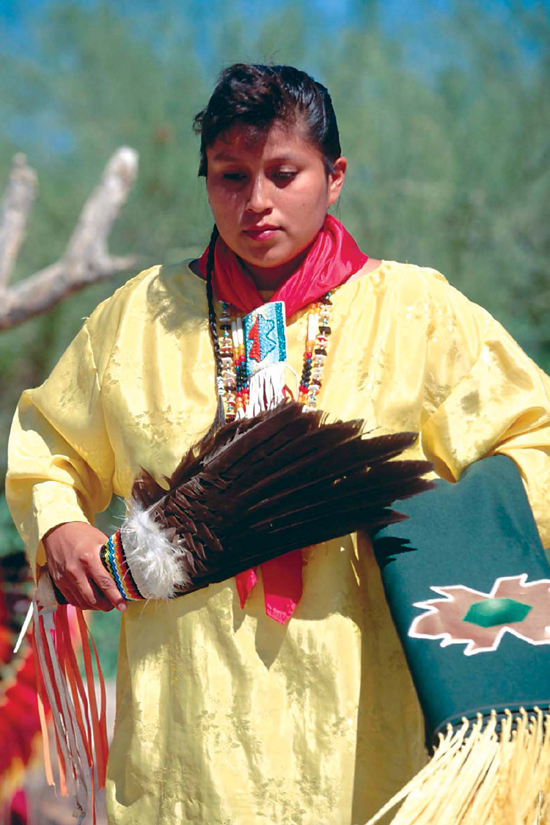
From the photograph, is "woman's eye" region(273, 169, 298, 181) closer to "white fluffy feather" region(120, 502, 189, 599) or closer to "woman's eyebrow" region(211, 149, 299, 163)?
"woman's eyebrow" region(211, 149, 299, 163)

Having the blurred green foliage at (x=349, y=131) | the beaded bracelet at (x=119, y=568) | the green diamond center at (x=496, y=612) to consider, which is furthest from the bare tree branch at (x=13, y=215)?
the green diamond center at (x=496, y=612)

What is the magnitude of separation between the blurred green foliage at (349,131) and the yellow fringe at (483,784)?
4.96m

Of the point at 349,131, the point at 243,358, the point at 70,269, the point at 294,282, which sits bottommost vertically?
the point at 243,358

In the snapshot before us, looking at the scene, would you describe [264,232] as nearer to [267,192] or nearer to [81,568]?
[267,192]

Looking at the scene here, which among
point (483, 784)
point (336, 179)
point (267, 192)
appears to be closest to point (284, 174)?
point (267, 192)

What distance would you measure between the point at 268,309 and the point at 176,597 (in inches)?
22.7

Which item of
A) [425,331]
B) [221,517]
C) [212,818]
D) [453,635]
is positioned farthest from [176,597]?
[425,331]

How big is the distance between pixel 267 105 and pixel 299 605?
36.7 inches

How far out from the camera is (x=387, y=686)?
201cm

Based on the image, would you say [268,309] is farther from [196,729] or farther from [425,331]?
[196,729]

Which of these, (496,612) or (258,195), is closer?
(496,612)

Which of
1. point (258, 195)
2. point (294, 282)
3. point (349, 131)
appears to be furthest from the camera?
point (349, 131)

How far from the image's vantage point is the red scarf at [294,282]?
1991 millimetres

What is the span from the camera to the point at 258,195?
6.65 ft
